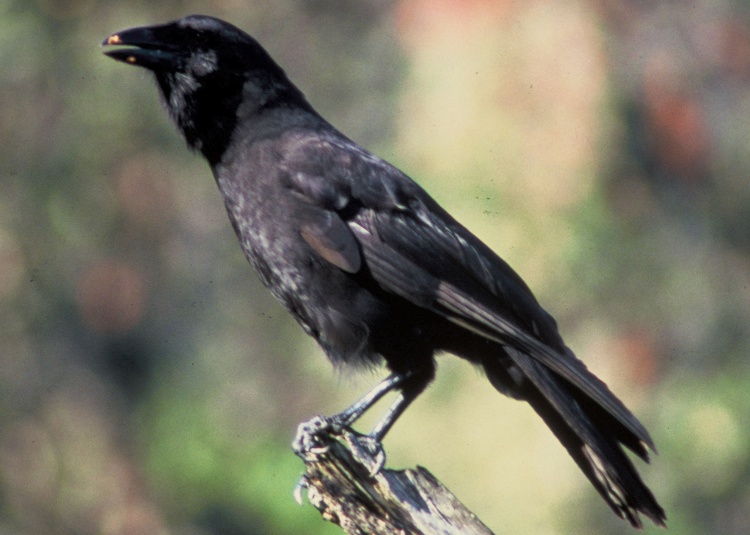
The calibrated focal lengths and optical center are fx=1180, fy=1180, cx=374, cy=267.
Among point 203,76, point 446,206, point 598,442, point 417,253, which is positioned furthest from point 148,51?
point 446,206

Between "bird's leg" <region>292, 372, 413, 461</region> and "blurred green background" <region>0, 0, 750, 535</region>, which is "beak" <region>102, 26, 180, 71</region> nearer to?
"bird's leg" <region>292, 372, 413, 461</region>

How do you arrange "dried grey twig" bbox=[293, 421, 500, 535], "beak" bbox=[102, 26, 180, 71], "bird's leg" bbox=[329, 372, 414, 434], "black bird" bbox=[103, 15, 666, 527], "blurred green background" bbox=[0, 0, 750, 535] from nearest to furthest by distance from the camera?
"dried grey twig" bbox=[293, 421, 500, 535] → "black bird" bbox=[103, 15, 666, 527] → "bird's leg" bbox=[329, 372, 414, 434] → "beak" bbox=[102, 26, 180, 71] → "blurred green background" bbox=[0, 0, 750, 535]

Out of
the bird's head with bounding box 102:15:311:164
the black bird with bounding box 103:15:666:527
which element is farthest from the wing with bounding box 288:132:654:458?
the bird's head with bounding box 102:15:311:164

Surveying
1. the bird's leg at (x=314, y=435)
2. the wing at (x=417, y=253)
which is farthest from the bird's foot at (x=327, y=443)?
the wing at (x=417, y=253)

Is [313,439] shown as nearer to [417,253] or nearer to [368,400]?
[368,400]

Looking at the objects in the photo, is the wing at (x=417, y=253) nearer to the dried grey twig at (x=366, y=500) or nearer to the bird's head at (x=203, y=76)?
the bird's head at (x=203, y=76)

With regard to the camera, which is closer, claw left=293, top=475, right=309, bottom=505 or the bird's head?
claw left=293, top=475, right=309, bottom=505

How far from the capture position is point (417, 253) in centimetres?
465

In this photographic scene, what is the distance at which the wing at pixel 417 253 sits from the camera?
14.7 ft

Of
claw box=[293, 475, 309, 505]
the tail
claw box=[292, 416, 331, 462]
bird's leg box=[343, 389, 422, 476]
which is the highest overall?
the tail

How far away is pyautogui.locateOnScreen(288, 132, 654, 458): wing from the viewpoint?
448 cm

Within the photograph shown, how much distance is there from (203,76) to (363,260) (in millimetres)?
1049

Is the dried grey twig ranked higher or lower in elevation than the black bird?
lower

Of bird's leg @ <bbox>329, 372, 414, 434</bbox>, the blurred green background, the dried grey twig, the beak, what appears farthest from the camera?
the blurred green background
